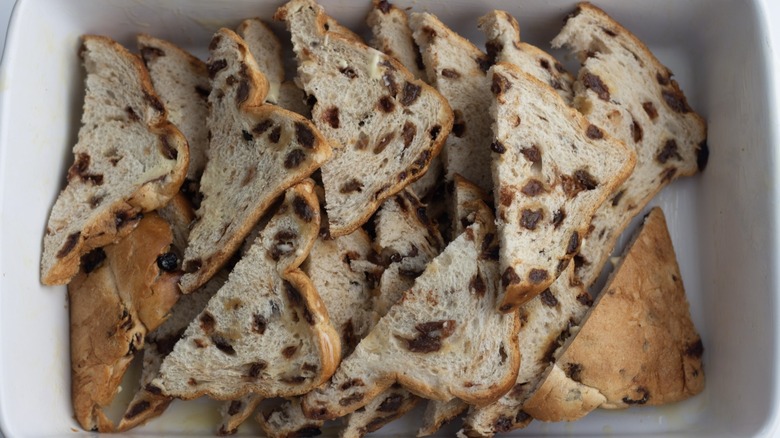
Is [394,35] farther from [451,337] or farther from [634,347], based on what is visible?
[634,347]

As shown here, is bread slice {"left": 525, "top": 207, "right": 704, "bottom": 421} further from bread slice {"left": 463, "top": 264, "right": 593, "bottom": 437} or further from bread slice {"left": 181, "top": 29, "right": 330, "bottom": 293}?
bread slice {"left": 181, "top": 29, "right": 330, "bottom": 293}

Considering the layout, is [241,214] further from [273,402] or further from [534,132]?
[534,132]

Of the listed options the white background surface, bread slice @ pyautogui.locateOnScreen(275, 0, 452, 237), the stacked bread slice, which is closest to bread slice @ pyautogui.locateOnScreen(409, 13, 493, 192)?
the stacked bread slice

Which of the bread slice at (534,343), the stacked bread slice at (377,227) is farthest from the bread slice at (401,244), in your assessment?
the bread slice at (534,343)

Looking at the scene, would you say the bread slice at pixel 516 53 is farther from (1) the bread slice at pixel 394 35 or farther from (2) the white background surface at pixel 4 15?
(2) the white background surface at pixel 4 15

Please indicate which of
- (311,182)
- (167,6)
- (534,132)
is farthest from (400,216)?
(167,6)

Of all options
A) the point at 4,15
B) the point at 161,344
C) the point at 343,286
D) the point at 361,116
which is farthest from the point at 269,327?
the point at 4,15
